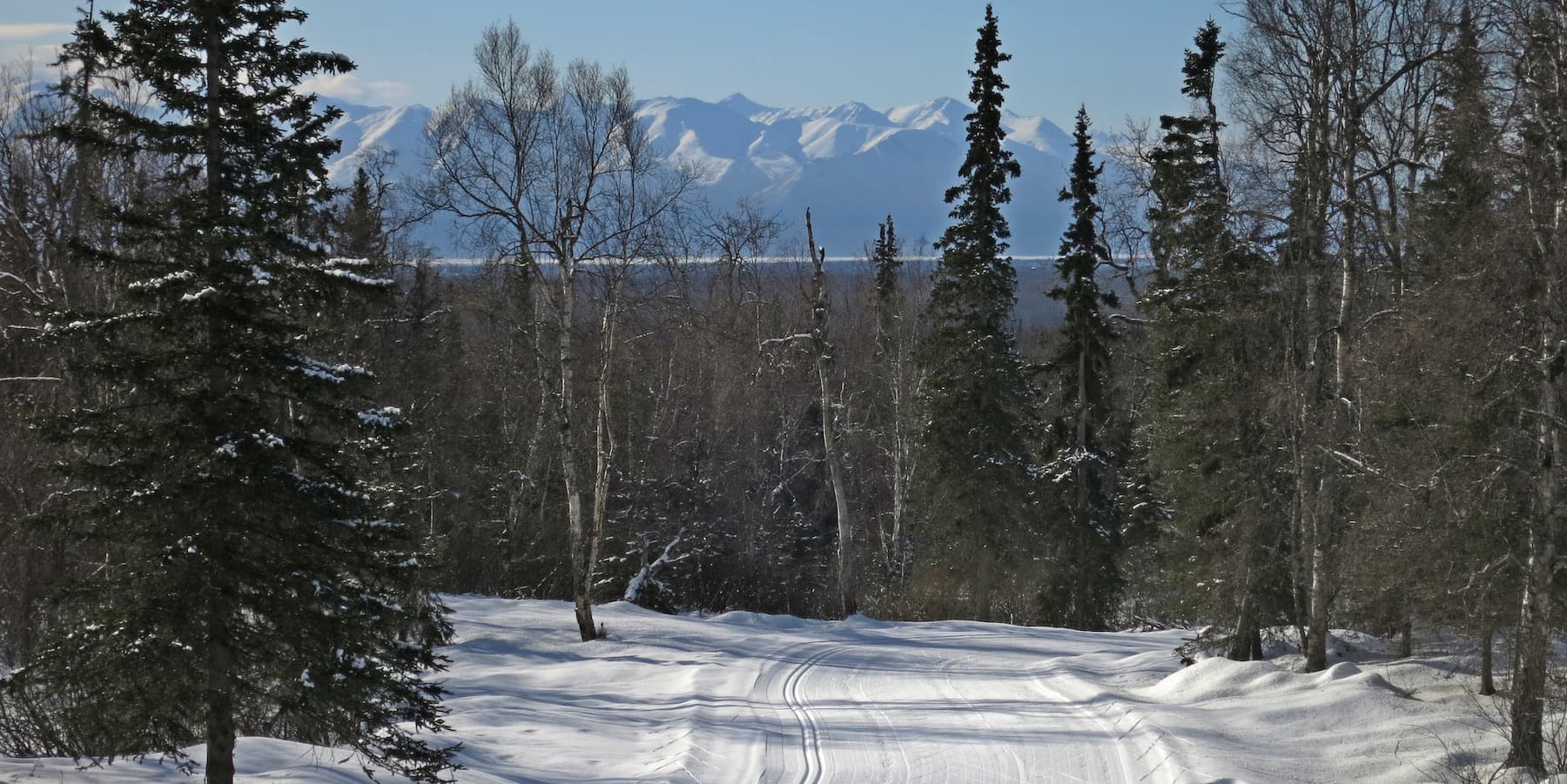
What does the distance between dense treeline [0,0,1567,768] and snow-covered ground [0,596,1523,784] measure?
1.17 meters

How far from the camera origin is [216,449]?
24.7 ft

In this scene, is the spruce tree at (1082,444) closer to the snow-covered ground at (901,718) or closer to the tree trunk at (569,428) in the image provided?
the snow-covered ground at (901,718)

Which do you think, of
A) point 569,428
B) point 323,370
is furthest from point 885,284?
point 323,370

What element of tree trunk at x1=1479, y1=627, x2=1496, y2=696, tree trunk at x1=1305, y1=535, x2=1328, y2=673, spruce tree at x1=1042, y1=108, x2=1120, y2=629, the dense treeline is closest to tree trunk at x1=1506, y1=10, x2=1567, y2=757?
the dense treeline

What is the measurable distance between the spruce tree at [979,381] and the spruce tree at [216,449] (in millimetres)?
21713

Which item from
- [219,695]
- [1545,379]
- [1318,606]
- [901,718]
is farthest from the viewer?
[1318,606]

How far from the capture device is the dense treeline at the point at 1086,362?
34.2 ft

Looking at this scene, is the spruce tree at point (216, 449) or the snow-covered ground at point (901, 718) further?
the snow-covered ground at point (901, 718)

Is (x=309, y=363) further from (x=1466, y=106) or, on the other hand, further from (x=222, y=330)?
(x=1466, y=106)

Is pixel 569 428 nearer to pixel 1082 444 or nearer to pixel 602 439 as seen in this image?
pixel 602 439

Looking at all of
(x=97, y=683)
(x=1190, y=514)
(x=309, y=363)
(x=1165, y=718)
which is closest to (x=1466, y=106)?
(x=1165, y=718)

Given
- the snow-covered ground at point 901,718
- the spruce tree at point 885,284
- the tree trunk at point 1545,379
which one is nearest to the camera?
the tree trunk at point 1545,379

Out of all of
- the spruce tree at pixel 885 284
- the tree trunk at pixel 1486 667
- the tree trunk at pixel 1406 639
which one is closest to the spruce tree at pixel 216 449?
the tree trunk at pixel 1486 667

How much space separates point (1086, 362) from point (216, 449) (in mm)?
27295
